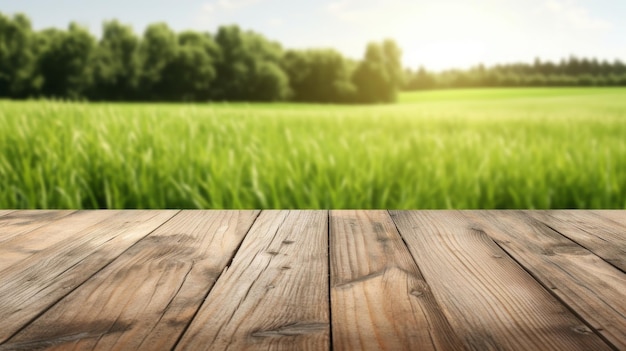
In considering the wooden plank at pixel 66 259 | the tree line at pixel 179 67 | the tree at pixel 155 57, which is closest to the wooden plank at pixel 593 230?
the wooden plank at pixel 66 259

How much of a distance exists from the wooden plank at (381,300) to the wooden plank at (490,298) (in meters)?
0.03

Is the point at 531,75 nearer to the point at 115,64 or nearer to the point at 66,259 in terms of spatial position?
the point at 115,64

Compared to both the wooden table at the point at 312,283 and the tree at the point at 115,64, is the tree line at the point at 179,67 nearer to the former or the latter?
the tree at the point at 115,64

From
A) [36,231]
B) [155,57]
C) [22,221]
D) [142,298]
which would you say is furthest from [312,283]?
[155,57]

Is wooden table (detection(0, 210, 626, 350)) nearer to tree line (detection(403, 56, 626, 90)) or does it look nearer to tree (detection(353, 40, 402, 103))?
tree line (detection(403, 56, 626, 90))

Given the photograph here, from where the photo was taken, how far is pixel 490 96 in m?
29.1

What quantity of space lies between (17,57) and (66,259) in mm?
32904

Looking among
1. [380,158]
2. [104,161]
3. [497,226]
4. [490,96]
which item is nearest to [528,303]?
[497,226]

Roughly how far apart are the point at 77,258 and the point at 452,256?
806 millimetres

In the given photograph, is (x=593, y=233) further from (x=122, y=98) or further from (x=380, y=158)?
(x=122, y=98)

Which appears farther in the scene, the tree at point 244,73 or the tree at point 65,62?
the tree at point 244,73

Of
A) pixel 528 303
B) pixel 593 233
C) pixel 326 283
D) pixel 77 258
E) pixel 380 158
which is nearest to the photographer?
pixel 528 303

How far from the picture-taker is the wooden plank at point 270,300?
0.76 m

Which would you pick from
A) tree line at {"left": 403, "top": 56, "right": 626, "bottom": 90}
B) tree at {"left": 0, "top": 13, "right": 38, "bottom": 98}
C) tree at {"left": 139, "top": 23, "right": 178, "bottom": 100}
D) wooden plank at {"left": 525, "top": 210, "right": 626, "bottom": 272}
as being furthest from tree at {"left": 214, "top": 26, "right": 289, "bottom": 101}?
wooden plank at {"left": 525, "top": 210, "right": 626, "bottom": 272}
